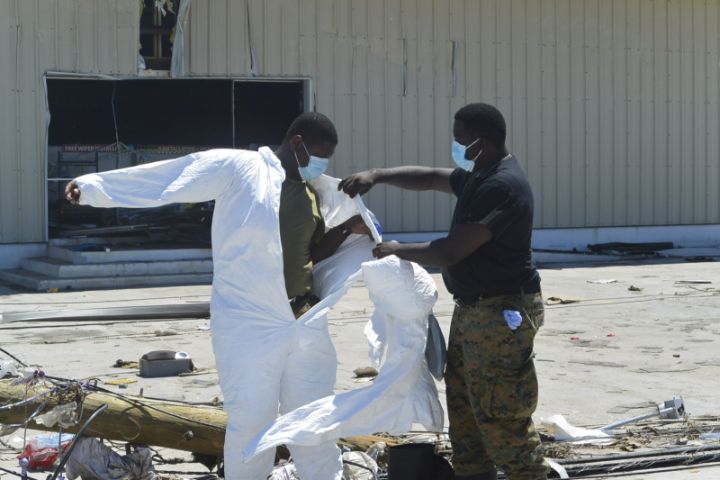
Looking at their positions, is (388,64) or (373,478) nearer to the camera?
(373,478)

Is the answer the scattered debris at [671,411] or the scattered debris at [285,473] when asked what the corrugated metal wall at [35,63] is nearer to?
the scattered debris at [671,411]

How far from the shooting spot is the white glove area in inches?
201

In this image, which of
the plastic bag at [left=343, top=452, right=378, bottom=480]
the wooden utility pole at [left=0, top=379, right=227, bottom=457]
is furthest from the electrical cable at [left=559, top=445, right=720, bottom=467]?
the wooden utility pole at [left=0, top=379, right=227, bottom=457]

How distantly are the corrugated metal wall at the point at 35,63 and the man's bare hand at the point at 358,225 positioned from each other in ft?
36.3

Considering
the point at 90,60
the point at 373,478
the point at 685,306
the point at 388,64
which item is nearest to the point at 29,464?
the point at 373,478

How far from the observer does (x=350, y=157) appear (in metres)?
17.5

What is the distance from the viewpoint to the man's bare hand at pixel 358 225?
5797 mm

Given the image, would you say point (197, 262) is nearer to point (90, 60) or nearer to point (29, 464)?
point (90, 60)

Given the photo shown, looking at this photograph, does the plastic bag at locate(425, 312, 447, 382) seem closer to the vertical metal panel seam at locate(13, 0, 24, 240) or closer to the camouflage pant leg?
the camouflage pant leg

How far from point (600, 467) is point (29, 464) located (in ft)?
9.98

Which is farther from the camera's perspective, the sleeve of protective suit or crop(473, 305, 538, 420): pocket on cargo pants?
crop(473, 305, 538, 420): pocket on cargo pants

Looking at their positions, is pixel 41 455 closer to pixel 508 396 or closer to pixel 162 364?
pixel 508 396

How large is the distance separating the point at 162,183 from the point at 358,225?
3.64ft

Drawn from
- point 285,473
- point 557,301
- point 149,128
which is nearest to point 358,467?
point 285,473
